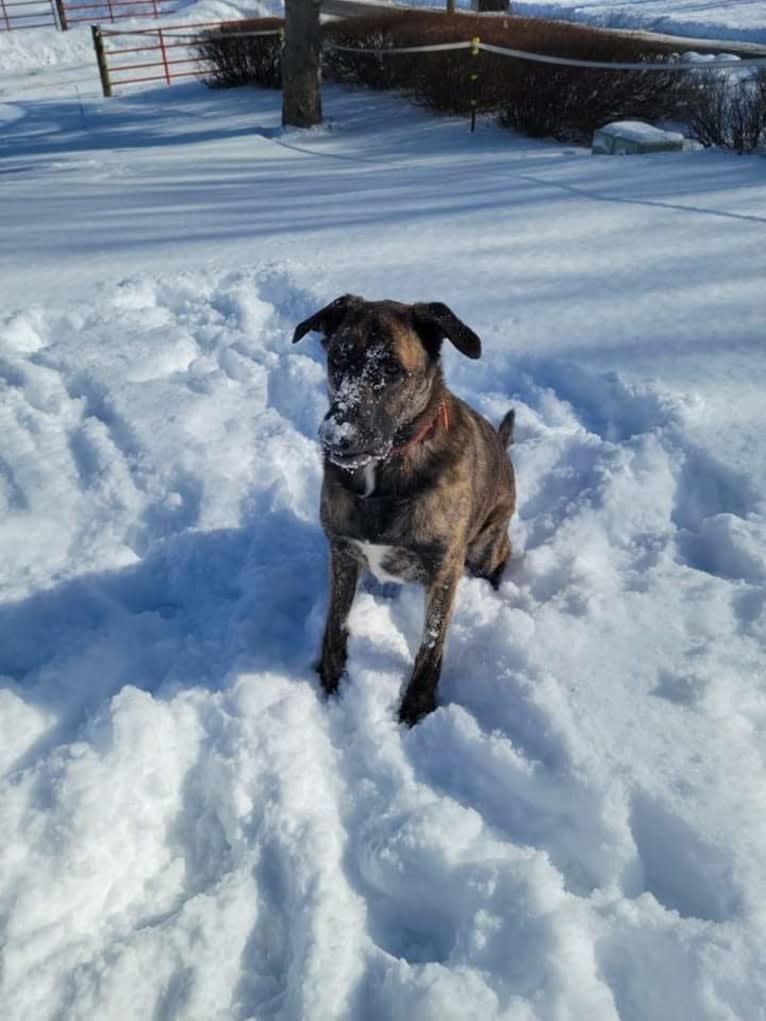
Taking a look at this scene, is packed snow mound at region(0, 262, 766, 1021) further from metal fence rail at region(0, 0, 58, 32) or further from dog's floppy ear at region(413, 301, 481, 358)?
metal fence rail at region(0, 0, 58, 32)

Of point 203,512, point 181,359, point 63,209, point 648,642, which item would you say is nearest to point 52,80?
point 63,209

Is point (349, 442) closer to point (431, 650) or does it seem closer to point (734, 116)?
point (431, 650)

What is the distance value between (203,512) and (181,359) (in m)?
1.63

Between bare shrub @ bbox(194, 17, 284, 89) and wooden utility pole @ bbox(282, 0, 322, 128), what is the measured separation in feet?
19.5

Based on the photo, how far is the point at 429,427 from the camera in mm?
2447

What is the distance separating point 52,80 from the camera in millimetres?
21344

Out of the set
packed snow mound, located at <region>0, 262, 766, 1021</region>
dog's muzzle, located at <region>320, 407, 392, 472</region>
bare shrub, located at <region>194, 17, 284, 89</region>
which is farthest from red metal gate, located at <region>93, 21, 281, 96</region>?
dog's muzzle, located at <region>320, 407, 392, 472</region>

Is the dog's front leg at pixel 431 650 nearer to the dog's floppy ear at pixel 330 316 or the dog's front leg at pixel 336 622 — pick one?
the dog's front leg at pixel 336 622

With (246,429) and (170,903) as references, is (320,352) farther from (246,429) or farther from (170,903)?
(170,903)

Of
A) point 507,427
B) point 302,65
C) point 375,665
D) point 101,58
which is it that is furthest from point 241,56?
point 375,665

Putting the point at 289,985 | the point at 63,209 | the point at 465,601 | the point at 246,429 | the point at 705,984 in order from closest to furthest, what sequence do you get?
the point at 705,984 → the point at 289,985 → the point at 465,601 → the point at 246,429 → the point at 63,209

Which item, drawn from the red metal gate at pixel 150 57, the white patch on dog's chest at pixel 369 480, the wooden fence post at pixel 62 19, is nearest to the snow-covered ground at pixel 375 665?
the white patch on dog's chest at pixel 369 480

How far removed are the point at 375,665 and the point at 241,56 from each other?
19129 millimetres

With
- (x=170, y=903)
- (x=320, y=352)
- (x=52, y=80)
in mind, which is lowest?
(x=170, y=903)
